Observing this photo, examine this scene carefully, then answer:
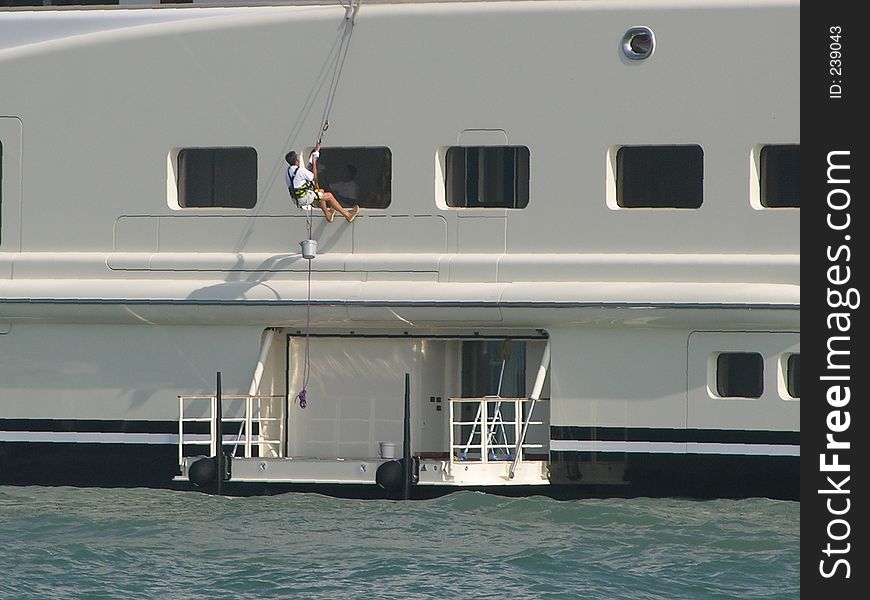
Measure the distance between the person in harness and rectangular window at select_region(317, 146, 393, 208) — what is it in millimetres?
204

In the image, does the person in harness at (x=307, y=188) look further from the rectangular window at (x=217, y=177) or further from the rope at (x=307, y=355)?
the rectangular window at (x=217, y=177)

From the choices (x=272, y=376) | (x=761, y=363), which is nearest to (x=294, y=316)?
(x=272, y=376)

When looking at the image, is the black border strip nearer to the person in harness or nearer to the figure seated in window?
the person in harness

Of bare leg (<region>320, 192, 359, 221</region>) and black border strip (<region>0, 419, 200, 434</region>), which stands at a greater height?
bare leg (<region>320, 192, 359, 221</region>)

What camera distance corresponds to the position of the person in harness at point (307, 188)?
12.4m

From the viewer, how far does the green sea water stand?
971 centimetres

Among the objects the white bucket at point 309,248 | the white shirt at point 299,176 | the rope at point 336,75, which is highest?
the rope at point 336,75

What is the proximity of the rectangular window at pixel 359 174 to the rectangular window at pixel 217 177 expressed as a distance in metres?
0.57

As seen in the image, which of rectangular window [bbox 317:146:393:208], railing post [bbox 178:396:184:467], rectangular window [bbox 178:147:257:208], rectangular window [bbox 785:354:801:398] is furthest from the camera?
rectangular window [bbox 178:147:257:208]

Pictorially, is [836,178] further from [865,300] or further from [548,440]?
[548,440]

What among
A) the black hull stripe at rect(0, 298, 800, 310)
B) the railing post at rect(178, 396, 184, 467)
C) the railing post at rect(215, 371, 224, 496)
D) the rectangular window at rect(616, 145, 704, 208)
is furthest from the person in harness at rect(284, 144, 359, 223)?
the rectangular window at rect(616, 145, 704, 208)

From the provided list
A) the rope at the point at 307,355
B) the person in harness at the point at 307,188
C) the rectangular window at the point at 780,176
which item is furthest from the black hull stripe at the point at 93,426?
the rectangular window at the point at 780,176

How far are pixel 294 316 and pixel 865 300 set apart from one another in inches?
166

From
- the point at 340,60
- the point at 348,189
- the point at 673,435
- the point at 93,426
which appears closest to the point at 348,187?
the point at 348,189
